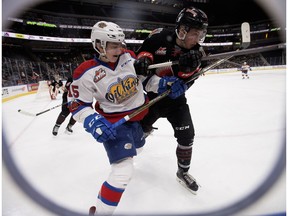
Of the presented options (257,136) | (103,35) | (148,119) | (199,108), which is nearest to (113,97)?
(103,35)

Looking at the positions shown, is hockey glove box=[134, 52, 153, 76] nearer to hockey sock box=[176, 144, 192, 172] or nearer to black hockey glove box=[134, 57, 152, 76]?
black hockey glove box=[134, 57, 152, 76]

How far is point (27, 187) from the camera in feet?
5.04

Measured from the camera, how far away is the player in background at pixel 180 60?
3.90 ft

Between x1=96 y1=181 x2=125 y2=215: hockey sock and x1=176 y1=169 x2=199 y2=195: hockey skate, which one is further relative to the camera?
x1=176 y1=169 x2=199 y2=195: hockey skate

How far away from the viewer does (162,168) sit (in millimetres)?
1763

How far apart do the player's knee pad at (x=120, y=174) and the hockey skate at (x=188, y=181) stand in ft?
1.86

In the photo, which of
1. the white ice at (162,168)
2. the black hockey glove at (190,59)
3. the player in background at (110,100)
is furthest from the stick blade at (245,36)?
the player in background at (110,100)

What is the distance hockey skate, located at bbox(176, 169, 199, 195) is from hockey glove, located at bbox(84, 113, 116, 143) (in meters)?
0.72

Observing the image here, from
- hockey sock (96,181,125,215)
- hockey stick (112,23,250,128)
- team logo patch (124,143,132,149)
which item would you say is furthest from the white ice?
hockey stick (112,23,250,128)

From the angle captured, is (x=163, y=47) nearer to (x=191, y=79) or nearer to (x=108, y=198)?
(x=191, y=79)

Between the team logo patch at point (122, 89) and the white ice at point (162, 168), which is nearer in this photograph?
the team logo patch at point (122, 89)

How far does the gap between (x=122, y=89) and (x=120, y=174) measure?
469 millimetres

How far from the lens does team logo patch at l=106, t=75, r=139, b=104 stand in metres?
1.14

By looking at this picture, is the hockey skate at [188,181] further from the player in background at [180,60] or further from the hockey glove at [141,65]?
the hockey glove at [141,65]
